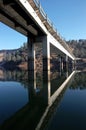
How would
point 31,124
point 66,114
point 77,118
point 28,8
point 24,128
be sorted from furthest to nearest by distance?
point 28,8 → point 66,114 → point 77,118 → point 31,124 → point 24,128

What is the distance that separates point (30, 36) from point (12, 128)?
4836 cm

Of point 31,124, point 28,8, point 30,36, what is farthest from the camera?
point 30,36

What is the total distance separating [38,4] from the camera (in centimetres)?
4144

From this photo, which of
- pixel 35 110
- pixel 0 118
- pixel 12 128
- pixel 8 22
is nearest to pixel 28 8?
pixel 8 22

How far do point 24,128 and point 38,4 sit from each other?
105 feet

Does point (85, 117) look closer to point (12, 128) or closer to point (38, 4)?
point (12, 128)

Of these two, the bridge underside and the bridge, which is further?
the bridge

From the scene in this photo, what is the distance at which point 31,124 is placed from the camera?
525 inches

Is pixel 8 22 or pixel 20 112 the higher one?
pixel 8 22

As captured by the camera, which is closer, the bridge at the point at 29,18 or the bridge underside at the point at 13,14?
the bridge underside at the point at 13,14

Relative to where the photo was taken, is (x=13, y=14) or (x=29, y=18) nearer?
(x=13, y=14)

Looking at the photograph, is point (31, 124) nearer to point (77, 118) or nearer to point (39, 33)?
point (77, 118)

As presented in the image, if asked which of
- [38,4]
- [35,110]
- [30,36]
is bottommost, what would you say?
[35,110]

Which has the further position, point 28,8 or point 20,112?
point 28,8
